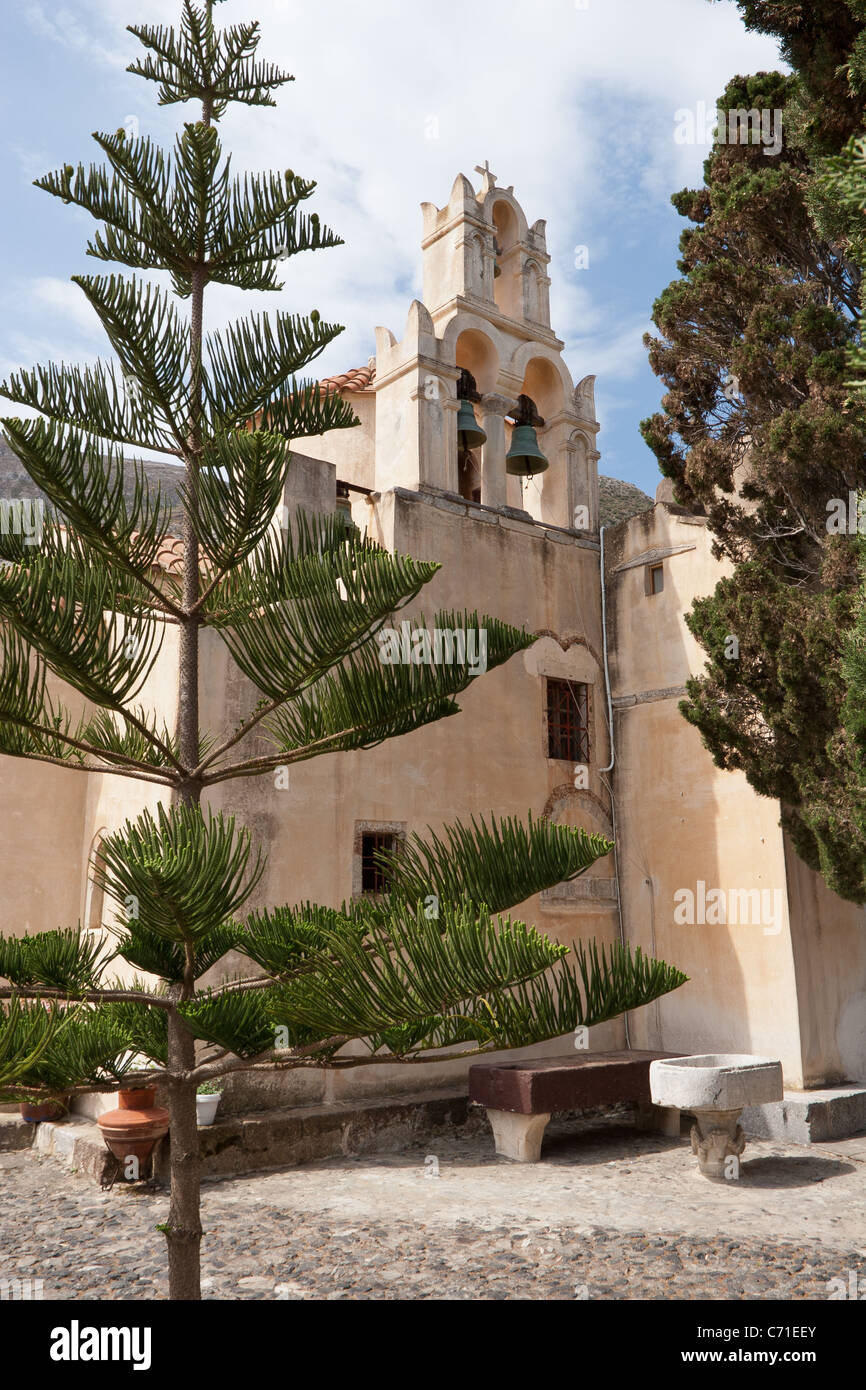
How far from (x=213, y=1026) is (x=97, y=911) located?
19.5 feet

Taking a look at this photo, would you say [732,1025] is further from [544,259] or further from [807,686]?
[544,259]

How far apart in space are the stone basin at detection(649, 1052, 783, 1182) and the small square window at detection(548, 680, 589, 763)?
137 inches

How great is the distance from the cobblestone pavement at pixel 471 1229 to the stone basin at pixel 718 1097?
0.54ft

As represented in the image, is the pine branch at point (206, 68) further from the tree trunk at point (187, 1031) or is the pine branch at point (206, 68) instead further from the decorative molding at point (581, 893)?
the decorative molding at point (581, 893)

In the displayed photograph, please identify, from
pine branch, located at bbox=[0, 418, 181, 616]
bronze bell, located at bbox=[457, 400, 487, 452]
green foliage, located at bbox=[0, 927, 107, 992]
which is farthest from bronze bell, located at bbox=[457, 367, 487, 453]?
green foliage, located at bbox=[0, 927, 107, 992]

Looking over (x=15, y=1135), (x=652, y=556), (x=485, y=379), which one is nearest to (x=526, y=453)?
(x=485, y=379)

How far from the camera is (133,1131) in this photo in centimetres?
595

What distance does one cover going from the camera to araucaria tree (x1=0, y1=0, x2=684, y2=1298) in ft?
7.36

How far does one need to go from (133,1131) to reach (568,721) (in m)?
5.31

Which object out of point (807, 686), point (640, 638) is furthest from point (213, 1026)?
point (640, 638)

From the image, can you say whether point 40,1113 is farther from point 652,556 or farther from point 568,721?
point 652,556

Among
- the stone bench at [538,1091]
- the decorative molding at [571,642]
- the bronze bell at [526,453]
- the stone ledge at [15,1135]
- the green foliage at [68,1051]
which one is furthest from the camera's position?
the bronze bell at [526,453]

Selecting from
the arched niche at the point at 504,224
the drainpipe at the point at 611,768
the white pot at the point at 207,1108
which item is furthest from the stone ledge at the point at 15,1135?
the arched niche at the point at 504,224

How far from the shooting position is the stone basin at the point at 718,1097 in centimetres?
619
